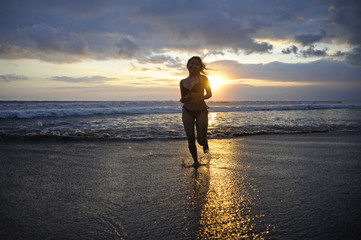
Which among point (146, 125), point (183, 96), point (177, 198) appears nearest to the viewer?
point (177, 198)

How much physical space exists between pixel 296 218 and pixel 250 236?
58 centimetres

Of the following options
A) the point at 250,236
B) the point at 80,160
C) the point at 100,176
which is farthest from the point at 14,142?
the point at 250,236

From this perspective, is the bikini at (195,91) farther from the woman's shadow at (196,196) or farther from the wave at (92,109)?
the wave at (92,109)

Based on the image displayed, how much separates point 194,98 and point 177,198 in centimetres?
215

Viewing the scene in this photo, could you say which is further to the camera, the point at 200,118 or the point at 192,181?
the point at 200,118

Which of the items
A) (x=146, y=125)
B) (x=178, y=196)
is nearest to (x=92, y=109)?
(x=146, y=125)

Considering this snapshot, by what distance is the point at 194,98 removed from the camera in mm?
4359

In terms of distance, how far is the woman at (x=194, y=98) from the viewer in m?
4.38

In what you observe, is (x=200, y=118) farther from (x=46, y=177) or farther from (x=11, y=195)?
(x=11, y=195)

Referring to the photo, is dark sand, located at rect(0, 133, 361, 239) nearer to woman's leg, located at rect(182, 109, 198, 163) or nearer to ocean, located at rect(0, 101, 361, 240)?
ocean, located at rect(0, 101, 361, 240)

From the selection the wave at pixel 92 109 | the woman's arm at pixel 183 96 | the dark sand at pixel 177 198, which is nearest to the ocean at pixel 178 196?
the dark sand at pixel 177 198

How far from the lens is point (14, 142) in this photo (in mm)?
6547

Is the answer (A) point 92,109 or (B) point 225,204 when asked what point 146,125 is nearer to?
(B) point 225,204

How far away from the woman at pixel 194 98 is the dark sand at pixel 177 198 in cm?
60
